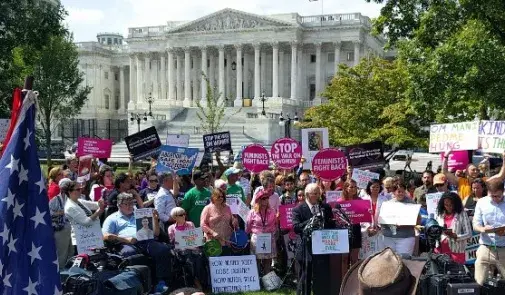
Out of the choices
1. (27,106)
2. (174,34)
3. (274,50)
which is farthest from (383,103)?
(174,34)

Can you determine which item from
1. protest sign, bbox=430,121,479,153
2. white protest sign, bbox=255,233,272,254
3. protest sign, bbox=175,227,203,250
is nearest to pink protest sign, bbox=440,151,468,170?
protest sign, bbox=430,121,479,153

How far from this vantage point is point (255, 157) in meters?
14.5

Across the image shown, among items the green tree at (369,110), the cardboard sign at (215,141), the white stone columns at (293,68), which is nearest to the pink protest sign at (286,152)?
the cardboard sign at (215,141)

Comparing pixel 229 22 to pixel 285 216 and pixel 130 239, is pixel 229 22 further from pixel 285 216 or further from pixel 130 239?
pixel 130 239

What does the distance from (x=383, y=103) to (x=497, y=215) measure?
2519 cm

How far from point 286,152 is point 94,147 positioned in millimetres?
4662

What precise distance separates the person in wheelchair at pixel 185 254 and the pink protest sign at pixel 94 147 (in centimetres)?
628

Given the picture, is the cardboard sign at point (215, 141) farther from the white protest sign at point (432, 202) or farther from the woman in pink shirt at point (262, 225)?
the white protest sign at point (432, 202)

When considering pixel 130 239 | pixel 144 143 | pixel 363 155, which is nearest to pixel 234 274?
pixel 130 239

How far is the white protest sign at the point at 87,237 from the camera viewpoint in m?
8.01

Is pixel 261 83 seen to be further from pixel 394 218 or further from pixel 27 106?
pixel 27 106

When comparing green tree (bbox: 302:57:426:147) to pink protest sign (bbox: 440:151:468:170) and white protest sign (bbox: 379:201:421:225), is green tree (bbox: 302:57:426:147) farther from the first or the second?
white protest sign (bbox: 379:201:421:225)

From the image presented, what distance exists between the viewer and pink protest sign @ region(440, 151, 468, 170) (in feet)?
40.9

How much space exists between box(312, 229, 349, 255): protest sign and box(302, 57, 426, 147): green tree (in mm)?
21018
